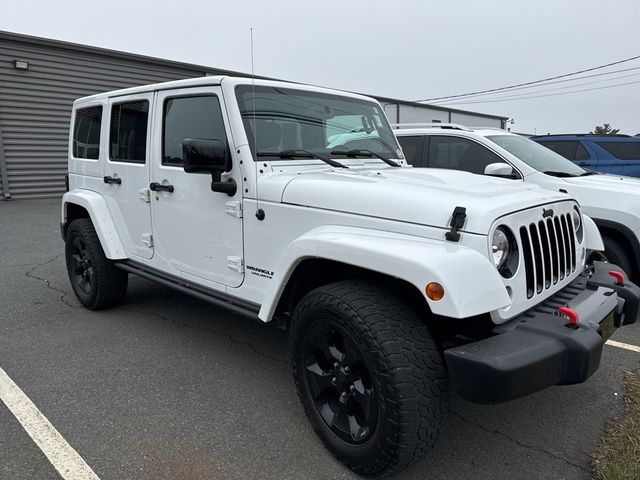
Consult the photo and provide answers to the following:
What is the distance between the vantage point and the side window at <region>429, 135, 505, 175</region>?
560cm

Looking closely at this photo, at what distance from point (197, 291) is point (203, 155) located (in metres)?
1.07

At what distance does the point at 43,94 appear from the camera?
1259 centimetres

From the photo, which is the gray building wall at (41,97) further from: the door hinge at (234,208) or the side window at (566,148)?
the door hinge at (234,208)

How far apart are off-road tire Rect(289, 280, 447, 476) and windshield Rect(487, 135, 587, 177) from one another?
12.9ft

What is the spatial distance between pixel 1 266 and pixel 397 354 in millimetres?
6154

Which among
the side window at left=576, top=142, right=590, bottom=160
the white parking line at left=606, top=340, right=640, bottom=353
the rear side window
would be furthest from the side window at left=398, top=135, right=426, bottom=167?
the rear side window

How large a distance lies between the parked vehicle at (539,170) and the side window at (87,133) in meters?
3.54

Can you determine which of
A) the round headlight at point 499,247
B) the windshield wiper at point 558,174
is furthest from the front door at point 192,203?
the windshield wiper at point 558,174

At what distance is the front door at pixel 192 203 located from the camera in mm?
3113

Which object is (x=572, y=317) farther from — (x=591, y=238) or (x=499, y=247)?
(x=591, y=238)

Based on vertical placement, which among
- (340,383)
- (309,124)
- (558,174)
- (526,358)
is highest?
(309,124)

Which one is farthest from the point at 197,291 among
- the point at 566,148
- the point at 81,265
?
the point at 566,148

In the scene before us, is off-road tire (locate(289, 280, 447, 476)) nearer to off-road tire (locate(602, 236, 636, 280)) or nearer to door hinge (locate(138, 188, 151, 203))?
door hinge (locate(138, 188, 151, 203))

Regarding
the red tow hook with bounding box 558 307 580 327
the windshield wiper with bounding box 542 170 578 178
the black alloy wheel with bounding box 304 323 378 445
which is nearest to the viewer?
the red tow hook with bounding box 558 307 580 327
